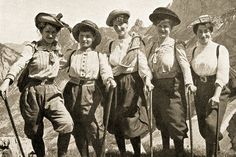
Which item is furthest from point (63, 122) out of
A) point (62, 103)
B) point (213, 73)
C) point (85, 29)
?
point (213, 73)

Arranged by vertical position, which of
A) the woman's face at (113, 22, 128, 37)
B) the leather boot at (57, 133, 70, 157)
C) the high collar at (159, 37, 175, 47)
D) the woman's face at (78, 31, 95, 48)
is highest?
the woman's face at (113, 22, 128, 37)

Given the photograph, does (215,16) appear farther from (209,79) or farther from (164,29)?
(209,79)

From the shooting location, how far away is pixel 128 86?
6059 millimetres

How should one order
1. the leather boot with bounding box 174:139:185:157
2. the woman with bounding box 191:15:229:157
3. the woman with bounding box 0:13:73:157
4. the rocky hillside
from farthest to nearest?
the rocky hillside, the leather boot with bounding box 174:139:185:157, the woman with bounding box 191:15:229:157, the woman with bounding box 0:13:73:157

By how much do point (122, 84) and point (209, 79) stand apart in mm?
1036

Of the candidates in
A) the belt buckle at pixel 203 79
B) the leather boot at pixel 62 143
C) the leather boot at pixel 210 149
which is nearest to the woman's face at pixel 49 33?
the leather boot at pixel 62 143

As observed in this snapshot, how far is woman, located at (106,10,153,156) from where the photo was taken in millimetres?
5934

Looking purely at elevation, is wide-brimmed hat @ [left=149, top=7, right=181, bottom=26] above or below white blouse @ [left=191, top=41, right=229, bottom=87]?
above

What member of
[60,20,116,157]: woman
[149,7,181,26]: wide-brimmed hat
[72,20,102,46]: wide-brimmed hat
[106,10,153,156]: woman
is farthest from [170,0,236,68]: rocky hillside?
[60,20,116,157]: woman

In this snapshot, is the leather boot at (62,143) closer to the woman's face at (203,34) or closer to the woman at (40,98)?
the woman at (40,98)

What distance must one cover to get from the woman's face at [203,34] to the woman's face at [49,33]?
1.77 meters

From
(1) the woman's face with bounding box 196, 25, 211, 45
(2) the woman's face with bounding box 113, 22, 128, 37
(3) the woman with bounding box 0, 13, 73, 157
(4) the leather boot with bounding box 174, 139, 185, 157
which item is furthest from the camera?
(2) the woman's face with bounding box 113, 22, 128, 37

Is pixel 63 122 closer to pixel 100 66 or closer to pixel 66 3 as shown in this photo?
pixel 100 66

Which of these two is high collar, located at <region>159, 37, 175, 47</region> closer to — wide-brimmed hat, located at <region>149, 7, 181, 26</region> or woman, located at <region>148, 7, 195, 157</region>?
woman, located at <region>148, 7, 195, 157</region>
